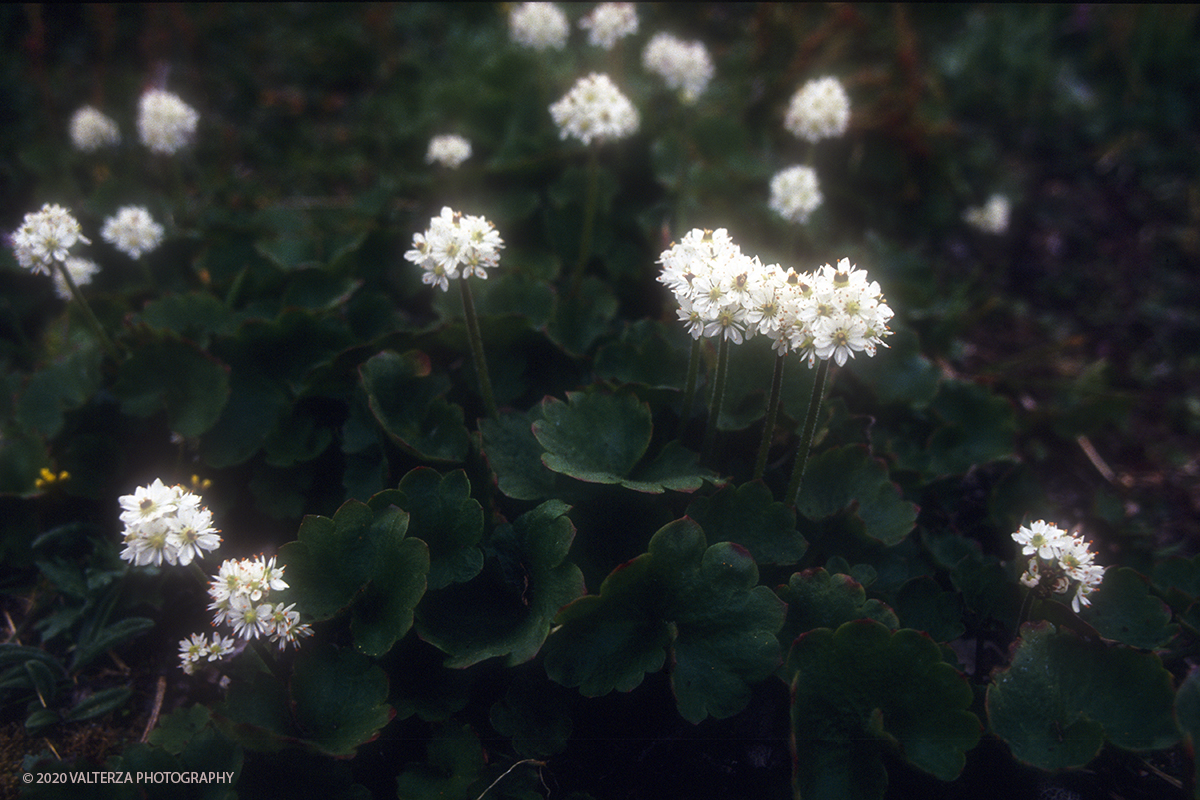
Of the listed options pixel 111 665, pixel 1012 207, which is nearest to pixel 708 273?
pixel 111 665

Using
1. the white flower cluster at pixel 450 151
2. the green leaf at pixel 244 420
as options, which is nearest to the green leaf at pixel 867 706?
the green leaf at pixel 244 420

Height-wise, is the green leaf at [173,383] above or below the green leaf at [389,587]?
above

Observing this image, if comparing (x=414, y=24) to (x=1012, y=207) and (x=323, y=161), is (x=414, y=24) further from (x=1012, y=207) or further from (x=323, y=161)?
(x=1012, y=207)

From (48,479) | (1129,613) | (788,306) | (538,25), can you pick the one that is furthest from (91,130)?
(1129,613)

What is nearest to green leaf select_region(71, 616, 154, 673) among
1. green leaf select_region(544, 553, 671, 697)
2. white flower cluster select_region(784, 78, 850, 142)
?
green leaf select_region(544, 553, 671, 697)

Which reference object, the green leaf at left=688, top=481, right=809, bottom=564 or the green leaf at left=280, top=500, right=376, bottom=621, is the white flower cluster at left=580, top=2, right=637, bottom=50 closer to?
the green leaf at left=688, top=481, right=809, bottom=564

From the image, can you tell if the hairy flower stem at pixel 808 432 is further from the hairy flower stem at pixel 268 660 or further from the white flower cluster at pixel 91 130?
the white flower cluster at pixel 91 130
